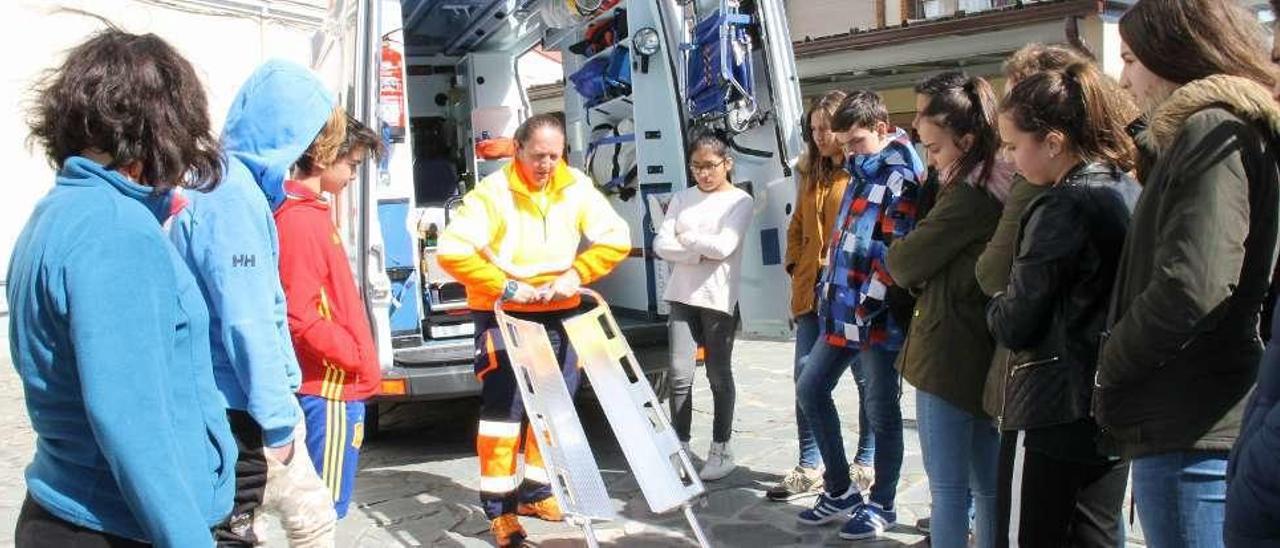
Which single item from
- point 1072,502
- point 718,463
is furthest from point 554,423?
point 1072,502

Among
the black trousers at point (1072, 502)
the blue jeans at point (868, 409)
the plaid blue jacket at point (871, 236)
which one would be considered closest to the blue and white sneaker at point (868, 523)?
the blue jeans at point (868, 409)

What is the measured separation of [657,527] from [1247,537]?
2982mm

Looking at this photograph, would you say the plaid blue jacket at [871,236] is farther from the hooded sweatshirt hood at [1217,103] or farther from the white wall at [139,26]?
the white wall at [139,26]

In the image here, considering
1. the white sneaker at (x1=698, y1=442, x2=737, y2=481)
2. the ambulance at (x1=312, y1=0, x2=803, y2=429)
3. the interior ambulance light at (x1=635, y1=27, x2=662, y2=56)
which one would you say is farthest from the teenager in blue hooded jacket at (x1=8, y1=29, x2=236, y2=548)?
the interior ambulance light at (x1=635, y1=27, x2=662, y2=56)

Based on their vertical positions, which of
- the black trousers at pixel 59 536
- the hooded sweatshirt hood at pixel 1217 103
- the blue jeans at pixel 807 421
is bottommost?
the blue jeans at pixel 807 421

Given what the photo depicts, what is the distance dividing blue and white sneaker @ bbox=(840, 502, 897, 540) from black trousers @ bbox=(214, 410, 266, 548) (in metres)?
2.35

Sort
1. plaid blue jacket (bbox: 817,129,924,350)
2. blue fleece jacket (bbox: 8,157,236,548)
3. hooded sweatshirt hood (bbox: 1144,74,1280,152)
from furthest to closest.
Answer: plaid blue jacket (bbox: 817,129,924,350)
hooded sweatshirt hood (bbox: 1144,74,1280,152)
blue fleece jacket (bbox: 8,157,236,548)

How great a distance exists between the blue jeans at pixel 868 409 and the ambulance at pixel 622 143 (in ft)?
3.14

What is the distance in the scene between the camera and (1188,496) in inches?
82.6

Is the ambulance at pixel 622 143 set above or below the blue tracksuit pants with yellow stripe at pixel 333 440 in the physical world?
above

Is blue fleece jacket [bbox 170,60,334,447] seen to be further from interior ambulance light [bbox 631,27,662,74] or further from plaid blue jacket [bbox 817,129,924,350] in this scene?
interior ambulance light [bbox 631,27,662,74]

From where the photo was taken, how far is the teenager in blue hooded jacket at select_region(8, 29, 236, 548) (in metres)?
1.68

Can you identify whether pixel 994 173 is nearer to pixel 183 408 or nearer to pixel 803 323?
pixel 803 323

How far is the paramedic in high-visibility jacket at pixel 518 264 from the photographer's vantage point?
13.8 feet
